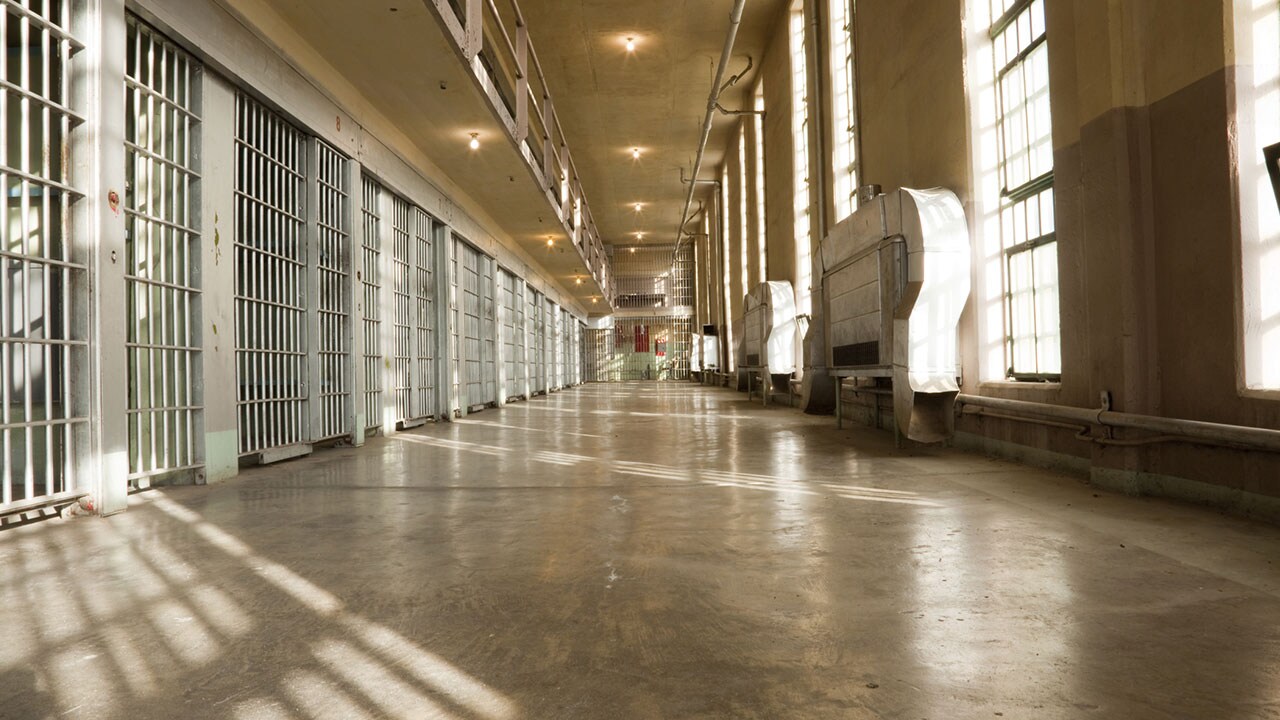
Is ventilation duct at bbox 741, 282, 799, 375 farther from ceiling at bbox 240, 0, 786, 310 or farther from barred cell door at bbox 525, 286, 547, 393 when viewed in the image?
barred cell door at bbox 525, 286, 547, 393

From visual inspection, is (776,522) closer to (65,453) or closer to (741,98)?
(65,453)

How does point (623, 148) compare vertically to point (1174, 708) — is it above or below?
above

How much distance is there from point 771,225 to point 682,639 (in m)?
17.3

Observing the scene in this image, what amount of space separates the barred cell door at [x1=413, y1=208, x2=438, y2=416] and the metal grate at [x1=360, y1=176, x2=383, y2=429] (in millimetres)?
1750

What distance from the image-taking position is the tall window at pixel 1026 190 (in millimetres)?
6453

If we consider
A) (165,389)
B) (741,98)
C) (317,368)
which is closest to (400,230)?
(317,368)

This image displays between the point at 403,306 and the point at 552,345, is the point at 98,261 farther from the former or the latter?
the point at 552,345

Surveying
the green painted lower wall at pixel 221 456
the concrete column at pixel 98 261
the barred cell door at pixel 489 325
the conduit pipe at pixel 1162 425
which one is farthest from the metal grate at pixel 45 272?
the barred cell door at pixel 489 325

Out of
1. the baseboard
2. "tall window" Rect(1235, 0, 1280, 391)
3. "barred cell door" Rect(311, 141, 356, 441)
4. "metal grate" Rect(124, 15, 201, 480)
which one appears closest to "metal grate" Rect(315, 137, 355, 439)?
"barred cell door" Rect(311, 141, 356, 441)

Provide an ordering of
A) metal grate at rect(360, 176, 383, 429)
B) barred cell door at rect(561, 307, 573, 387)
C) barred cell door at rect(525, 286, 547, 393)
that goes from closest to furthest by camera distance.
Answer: metal grate at rect(360, 176, 383, 429) → barred cell door at rect(525, 286, 547, 393) → barred cell door at rect(561, 307, 573, 387)

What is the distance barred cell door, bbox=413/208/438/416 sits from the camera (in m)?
12.5

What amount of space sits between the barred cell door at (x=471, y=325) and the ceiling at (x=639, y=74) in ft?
17.8

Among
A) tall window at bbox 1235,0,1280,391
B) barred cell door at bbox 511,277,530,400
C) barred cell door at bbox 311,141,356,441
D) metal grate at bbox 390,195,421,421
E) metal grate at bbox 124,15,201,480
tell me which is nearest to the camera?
tall window at bbox 1235,0,1280,391

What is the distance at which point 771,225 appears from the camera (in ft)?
61.9
